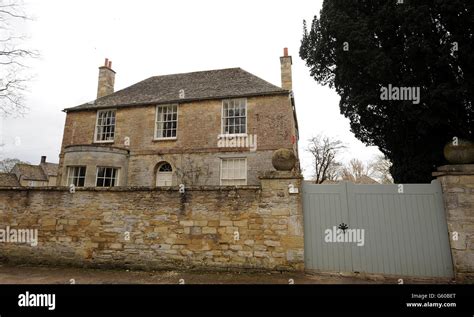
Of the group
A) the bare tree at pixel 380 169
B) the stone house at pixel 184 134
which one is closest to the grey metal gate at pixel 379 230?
the stone house at pixel 184 134

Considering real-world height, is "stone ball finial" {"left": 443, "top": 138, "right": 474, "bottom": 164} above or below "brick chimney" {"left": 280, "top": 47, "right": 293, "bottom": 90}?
below

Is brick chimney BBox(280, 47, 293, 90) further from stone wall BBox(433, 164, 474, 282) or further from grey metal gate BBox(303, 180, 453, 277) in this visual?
stone wall BBox(433, 164, 474, 282)

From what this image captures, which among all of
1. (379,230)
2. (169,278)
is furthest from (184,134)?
(379,230)

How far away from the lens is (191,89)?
15.1 metres

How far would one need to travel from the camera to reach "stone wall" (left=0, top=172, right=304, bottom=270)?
640 centimetres

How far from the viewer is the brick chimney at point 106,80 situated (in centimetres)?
1658

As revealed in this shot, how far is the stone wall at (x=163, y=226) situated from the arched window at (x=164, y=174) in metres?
6.25

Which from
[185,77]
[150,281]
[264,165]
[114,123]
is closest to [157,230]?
[150,281]

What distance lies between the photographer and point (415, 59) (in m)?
6.61

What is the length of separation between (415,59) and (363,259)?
5239 mm

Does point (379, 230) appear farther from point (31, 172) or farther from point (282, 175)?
point (31, 172)

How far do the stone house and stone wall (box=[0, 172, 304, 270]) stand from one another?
5298mm

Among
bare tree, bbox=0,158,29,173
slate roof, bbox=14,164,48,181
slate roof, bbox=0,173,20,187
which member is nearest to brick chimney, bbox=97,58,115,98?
slate roof, bbox=0,173,20,187
